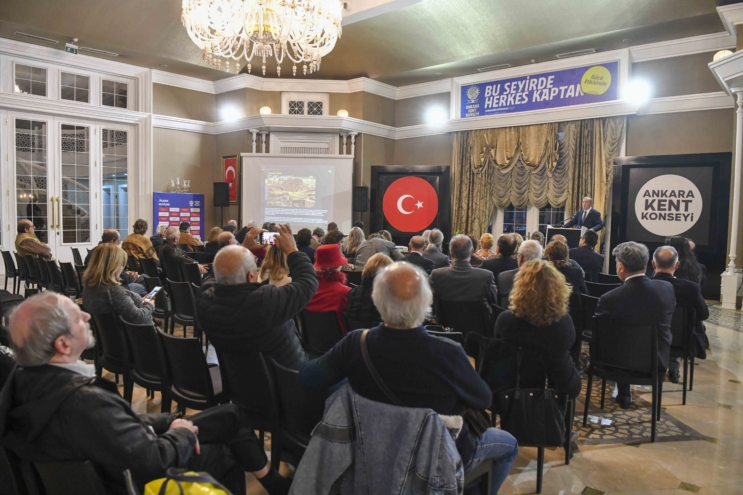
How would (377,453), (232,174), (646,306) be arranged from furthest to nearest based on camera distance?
(232,174)
(646,306)
(377,453)

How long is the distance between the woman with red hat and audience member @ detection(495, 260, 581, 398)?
1233mm

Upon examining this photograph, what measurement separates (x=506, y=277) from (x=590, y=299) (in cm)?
65

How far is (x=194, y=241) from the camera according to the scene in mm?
7824

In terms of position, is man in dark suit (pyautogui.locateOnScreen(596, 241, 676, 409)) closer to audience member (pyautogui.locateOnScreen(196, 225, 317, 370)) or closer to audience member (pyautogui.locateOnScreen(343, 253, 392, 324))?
audience member (pyautogui.locateOnScreen(343, 253, 392, 324))

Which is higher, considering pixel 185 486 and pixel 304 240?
pixel 304 240

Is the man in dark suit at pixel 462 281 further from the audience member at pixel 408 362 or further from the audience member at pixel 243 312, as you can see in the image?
the audience member at pixel 408 362

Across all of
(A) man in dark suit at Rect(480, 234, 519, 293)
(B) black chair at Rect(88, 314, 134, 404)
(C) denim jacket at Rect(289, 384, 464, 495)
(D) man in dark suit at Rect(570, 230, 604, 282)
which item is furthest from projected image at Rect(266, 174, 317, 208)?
(C) denim jacket at Rect(289, 384, 464, 495)

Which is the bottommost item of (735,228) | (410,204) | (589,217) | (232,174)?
Result: (735,228)

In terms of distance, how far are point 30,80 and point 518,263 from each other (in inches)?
406

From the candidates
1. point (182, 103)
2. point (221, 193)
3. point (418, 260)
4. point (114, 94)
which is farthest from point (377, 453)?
point (182, 103)

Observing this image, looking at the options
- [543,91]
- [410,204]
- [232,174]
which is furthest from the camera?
[232,174]

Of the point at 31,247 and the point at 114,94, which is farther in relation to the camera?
the point at 114,94

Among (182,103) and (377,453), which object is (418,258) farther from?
(182,103)

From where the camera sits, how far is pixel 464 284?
3842 millimetres
